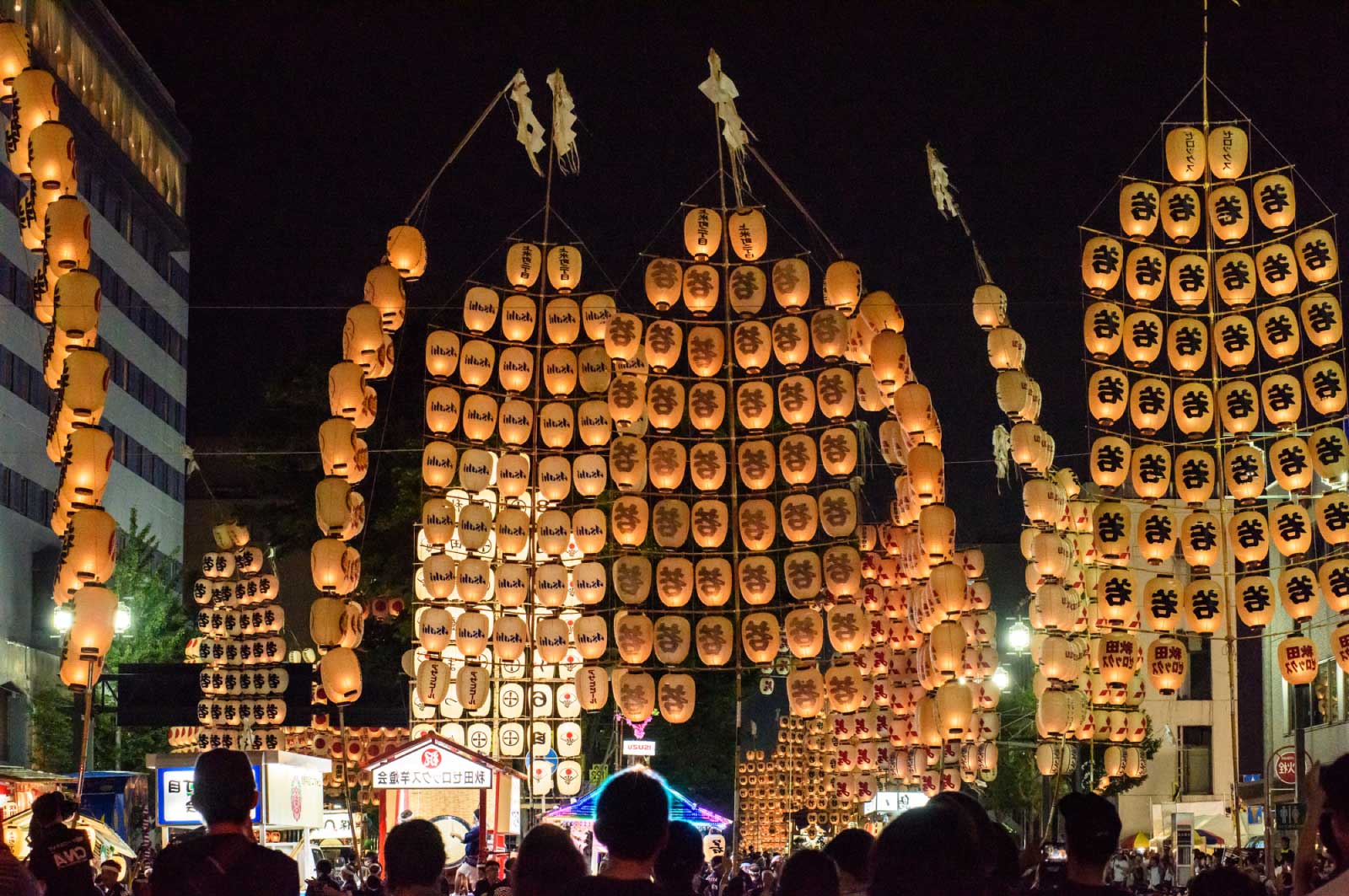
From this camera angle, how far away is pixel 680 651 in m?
26.9

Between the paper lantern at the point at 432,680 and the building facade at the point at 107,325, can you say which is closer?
the paper lantern at the point at 432,680

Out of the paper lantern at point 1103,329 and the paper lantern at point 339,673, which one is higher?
the paper lantern at point 1103,329

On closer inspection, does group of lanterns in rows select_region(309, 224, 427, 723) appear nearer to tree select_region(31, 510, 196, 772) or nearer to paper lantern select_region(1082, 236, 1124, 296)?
paper lantern select_region(1082, 236, 1124, 296)

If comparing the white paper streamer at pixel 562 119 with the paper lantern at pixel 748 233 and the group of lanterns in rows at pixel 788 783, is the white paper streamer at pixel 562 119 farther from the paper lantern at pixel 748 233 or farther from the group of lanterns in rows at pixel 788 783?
the group of lanterns in rows at pixel 788 783

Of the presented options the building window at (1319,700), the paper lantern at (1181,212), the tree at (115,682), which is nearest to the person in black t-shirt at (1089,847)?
the paper lantern at (1181,212)

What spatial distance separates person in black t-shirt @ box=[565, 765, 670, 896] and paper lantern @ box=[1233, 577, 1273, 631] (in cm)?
2240

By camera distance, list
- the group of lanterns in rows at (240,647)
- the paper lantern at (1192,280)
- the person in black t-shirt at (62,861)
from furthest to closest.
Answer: the group of lanterns in rows at (240,647) < the paper lantern at (1192,280) < the person in black t-shirt at (62,861)

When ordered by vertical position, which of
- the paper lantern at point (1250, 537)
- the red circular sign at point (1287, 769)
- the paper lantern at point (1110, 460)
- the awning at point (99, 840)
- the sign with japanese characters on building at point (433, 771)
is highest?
the paper lantern at point (1110, 460)

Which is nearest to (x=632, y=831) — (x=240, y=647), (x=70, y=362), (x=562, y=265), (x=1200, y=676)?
(x=70, y=362)

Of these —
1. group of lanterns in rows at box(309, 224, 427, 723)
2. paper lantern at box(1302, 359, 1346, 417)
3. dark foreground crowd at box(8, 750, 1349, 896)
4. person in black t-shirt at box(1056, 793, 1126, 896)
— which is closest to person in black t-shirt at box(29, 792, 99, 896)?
dark foreground crowd at box(8, 750, 1349, 896)

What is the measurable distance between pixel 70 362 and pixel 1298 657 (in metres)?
17.5

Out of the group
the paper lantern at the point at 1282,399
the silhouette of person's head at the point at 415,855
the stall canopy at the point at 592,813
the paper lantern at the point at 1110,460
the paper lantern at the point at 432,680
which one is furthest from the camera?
the paper lantern at the point at 432,680

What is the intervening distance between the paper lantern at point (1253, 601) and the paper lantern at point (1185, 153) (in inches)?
232

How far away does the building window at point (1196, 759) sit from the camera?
182 ft
